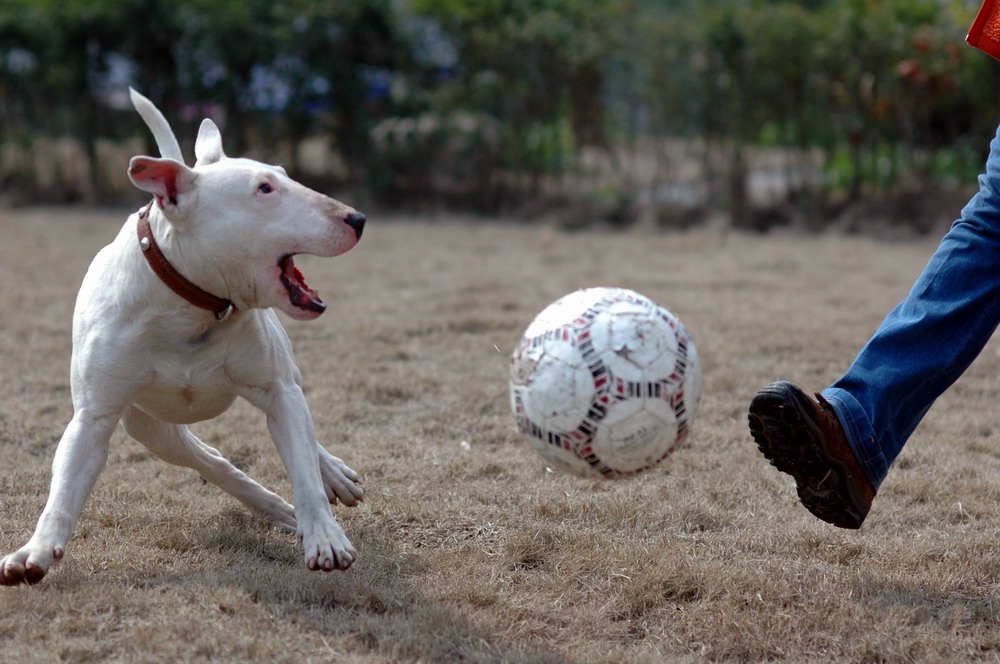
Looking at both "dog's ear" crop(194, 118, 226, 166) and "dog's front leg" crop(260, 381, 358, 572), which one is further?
"dog's ear" crop(194, 118, 226, 166)

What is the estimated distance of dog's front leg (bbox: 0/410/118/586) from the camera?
301cm

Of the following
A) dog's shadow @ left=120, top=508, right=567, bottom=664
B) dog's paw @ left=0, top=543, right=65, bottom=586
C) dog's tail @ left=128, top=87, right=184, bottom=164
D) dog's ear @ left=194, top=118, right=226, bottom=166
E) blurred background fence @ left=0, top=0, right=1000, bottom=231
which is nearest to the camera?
dog's shadow @ left=120, top=508, right=567, bottom=664

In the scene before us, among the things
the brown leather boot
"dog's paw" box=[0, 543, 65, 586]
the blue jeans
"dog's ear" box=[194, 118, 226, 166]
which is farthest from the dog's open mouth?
the blue jeans

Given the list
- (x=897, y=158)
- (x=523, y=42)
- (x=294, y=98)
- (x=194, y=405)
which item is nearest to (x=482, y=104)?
(x=523, y=42)

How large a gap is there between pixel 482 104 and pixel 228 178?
8768mm

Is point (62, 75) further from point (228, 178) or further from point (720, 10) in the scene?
point (228, 178)

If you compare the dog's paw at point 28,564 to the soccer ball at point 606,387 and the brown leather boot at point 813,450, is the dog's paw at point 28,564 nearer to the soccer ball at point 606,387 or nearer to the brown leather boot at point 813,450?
the soccer ball at point 606,387

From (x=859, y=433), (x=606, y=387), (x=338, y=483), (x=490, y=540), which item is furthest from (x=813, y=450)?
(x=338, y=483)

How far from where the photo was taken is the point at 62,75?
40.5ft

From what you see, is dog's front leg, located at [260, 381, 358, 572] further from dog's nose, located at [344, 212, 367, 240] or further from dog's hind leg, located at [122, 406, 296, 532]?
dog's nose, located at [344, 212, 367, 240]

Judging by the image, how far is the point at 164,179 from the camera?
3.13 meters

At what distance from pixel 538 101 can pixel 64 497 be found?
29.6 ft

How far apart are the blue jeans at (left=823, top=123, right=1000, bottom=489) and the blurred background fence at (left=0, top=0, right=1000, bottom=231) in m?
7.64

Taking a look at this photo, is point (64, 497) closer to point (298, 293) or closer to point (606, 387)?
point (298, 293)
